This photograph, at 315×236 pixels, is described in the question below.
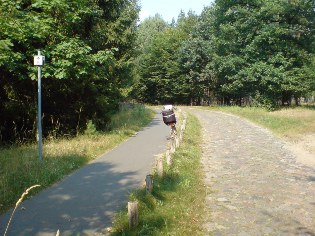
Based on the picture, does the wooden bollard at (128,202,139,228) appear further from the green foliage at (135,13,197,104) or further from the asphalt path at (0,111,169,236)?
the green foliage at (135,13,197,104)

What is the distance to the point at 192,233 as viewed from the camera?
628cm

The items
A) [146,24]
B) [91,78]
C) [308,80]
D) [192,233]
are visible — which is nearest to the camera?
[192,233]

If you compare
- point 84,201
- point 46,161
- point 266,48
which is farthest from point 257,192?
point 266,48

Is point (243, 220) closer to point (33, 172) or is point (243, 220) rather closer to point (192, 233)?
point (192, 233)

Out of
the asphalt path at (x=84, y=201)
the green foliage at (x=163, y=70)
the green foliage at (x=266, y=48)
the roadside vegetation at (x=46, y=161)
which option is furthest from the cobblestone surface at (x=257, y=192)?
the green foliage at (x=163, y=70)

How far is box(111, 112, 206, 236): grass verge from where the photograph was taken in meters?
6.22

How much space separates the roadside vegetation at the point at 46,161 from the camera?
814 cm

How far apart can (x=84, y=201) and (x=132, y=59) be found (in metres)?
17.0

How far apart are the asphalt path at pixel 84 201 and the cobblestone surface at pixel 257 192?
2.11 m

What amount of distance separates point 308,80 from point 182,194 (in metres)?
34.3

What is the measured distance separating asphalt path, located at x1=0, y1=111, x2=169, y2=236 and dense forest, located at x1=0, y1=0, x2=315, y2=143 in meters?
4.01

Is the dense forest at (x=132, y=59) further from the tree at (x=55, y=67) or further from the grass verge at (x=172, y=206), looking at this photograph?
the grass verge at (x=172, y=206)

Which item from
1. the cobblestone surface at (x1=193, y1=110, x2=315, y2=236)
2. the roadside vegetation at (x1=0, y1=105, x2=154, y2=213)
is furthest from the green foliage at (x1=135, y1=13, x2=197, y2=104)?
the roadside vegetation at (x1=0, y1=105, x2=154, y2=213)

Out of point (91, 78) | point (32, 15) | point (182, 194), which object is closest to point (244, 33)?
point (91, 78)
